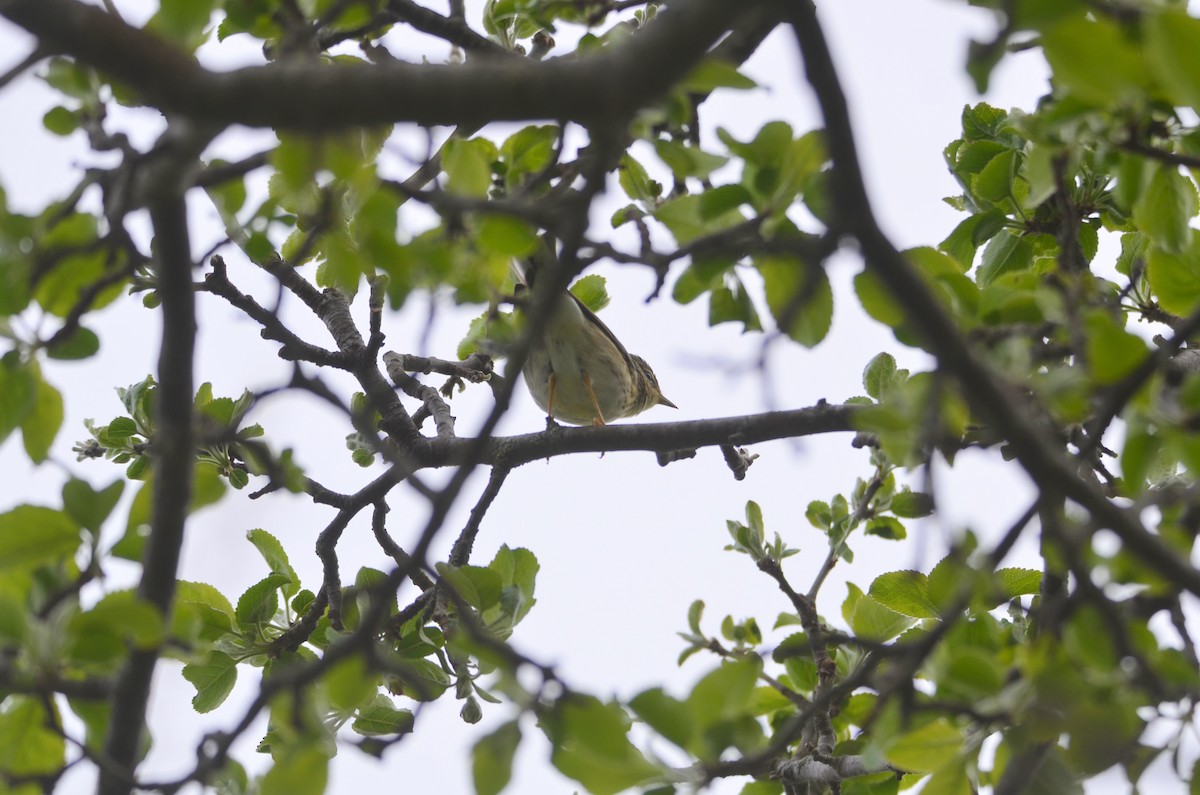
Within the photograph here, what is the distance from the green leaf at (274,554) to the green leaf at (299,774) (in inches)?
97.2

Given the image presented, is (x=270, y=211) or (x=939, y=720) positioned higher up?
(x=270, y=211)

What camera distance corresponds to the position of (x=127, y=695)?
2.27 m

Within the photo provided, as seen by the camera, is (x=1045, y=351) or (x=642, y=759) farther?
(x=1045, y=351)

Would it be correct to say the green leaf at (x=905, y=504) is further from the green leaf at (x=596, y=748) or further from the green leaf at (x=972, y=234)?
the green leaf at (x=596, y=748)

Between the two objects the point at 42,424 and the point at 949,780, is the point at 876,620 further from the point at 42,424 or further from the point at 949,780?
the point at 42,424

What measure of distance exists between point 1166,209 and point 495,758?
201 cm

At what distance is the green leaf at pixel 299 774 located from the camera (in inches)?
76.3

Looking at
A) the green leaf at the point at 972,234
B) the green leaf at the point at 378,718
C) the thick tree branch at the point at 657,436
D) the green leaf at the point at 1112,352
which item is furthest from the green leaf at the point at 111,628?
the green leaf at the point at 972,234

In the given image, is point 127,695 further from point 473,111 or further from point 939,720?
point 939,720

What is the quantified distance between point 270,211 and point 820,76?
120cm

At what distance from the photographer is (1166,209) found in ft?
8.73

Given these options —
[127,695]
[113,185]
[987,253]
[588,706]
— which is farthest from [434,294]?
[987,253]

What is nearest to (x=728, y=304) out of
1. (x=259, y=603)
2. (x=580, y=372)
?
(x=259, y=603)

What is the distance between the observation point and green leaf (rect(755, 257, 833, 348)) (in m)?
2.03
